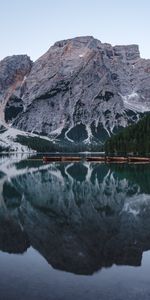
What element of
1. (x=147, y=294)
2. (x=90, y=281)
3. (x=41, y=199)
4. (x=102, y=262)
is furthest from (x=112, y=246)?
(x=41, y=199)

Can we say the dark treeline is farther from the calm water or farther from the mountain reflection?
the calm water

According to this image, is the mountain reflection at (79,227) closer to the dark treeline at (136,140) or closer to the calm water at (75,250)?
the calm water at (75,250)

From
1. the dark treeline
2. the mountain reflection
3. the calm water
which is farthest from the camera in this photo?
the dark treeline

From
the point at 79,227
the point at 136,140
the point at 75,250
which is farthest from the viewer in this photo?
the point at 136,140

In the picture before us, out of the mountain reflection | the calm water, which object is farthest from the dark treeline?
the calm water

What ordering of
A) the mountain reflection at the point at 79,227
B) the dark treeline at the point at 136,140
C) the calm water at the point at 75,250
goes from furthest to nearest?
the dark treeline at the point at 136,140
the mountain reflection at the point at 79,227
the calm water at the point at 75,250

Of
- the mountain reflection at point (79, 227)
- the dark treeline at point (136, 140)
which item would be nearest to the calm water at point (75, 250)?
the mountain reflection at point (79, 227)

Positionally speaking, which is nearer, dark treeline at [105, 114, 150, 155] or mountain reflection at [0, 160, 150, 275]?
mountain reflection at [0, 160, 150, 275]

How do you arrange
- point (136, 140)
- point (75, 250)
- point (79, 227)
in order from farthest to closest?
Result: point (136, 140), point (79, 227), point (75, 250)

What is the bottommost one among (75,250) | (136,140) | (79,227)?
(136,140)

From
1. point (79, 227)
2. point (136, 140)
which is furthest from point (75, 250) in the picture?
point (136, 140)

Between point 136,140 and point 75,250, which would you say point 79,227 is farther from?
point 136,140
